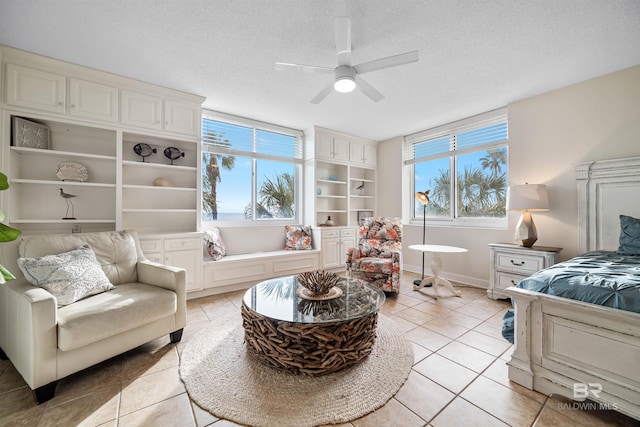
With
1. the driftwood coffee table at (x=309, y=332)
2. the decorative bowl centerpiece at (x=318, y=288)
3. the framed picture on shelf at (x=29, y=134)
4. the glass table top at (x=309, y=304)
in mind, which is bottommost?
the driftwood coffee table at (x=309, y=332)

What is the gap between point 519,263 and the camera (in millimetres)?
2977

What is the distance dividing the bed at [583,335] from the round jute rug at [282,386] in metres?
0.77

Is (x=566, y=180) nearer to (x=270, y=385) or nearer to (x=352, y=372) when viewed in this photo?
(x=352, y=372)

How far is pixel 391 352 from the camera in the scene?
1986 millimetres

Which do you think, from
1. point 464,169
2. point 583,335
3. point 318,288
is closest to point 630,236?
point 583,335

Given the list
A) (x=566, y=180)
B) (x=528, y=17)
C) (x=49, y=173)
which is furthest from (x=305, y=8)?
(x=566, y=180)

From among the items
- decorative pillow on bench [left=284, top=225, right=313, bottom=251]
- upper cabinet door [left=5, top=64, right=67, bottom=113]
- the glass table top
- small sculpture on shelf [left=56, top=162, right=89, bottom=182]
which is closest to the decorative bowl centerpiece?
the glass table top

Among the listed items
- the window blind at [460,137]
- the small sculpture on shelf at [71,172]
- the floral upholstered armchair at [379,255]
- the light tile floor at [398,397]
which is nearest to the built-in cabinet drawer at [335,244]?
the floral upholstered armchair at [379,255]

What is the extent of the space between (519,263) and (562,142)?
149cm

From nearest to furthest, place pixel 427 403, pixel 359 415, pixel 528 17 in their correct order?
pixel 359 415 < pixel 427 403 < pixel 528 17

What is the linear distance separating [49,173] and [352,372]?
3.50 meters

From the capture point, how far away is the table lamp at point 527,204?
2.89 m

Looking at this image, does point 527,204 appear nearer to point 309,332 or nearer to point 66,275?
point 309,332

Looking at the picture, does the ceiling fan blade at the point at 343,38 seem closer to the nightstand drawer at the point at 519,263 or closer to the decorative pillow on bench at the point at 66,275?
the decorative pillow on bench at the point at 66,275
